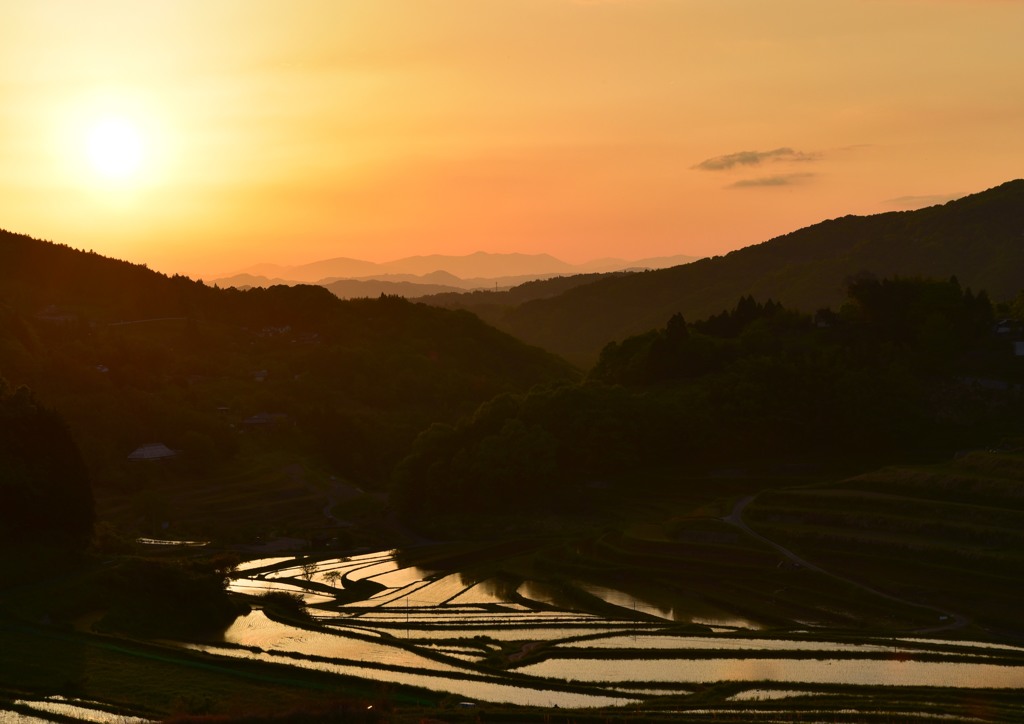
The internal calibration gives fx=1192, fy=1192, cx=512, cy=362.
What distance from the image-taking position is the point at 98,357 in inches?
5084

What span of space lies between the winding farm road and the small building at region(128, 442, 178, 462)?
1990 inches

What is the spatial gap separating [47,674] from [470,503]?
158 ft

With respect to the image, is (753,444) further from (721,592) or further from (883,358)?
(721,592)

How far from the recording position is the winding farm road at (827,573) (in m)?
46.8

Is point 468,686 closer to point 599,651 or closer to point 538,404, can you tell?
point 599,651

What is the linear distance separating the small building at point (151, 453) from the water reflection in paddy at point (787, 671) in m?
64.1

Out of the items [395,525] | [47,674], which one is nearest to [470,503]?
[395,525]

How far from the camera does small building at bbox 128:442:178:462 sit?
9756 cm

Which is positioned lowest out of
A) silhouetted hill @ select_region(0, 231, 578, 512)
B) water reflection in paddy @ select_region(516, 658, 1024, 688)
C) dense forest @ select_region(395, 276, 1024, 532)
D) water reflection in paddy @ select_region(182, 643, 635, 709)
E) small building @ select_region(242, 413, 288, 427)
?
water reflection in paddy @ select_region(516, 658, 1024, 688)

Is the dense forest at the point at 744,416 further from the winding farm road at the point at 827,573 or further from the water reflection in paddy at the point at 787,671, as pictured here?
the water reflection in paddy at the point at 787,671

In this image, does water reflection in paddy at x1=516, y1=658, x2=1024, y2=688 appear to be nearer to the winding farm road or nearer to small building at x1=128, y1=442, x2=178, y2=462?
the winding farm road

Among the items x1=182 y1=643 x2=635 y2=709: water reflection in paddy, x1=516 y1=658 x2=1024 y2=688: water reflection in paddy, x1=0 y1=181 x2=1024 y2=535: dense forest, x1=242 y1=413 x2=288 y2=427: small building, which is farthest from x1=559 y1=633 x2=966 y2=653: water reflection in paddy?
x1=242 y1=413 x2=288 y2=427: small building

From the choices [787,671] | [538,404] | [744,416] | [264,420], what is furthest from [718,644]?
[264,420]

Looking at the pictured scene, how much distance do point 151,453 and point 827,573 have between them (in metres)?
62.7
